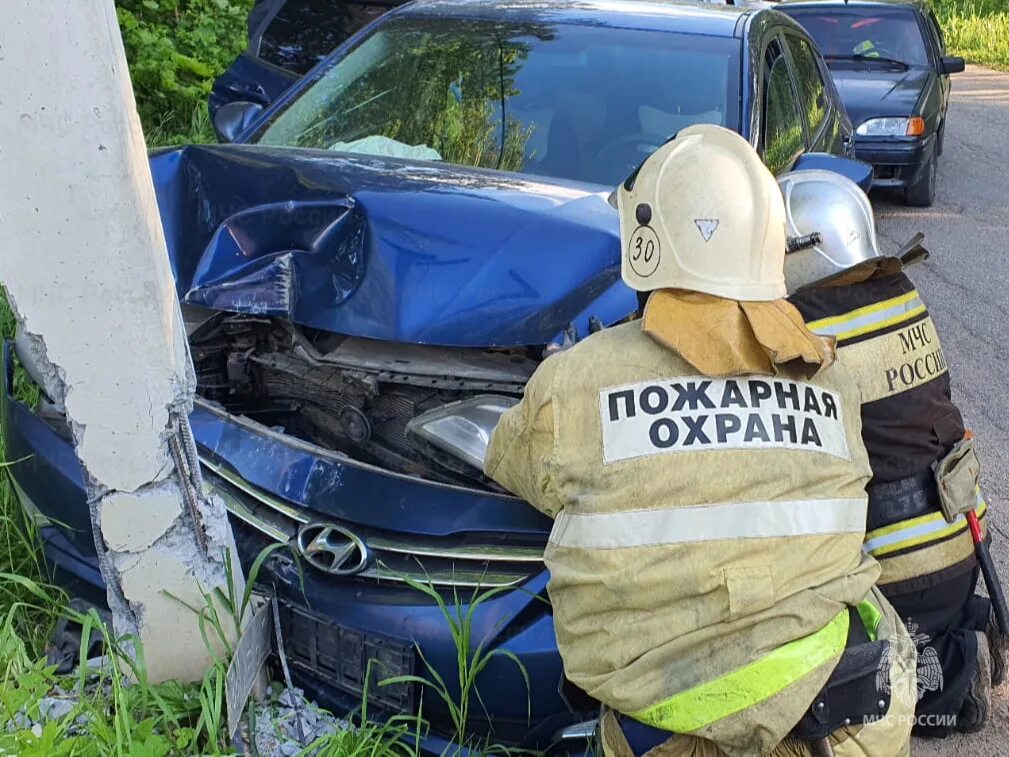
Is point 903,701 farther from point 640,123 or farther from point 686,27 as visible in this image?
point 686,27

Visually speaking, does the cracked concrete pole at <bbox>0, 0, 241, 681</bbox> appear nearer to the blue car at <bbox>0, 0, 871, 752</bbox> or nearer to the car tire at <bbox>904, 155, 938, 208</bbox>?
the blue car at <bbox>0, 0, 871, 752</bbox>

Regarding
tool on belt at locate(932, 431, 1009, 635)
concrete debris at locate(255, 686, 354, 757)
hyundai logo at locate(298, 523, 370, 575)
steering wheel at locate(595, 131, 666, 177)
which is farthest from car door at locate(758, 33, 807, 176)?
concrete debris at locate(255, 686, 354, 757)

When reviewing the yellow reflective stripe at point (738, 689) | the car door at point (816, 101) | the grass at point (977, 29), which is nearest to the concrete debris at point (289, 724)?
the yellow reflective stripe at point (738, 689)

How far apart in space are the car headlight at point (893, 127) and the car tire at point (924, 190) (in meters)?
0.32

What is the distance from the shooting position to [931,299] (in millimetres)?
5707

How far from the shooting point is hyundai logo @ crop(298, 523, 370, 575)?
80.4 inches

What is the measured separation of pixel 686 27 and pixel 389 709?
249 cm

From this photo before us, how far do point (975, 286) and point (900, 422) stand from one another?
4.25 m

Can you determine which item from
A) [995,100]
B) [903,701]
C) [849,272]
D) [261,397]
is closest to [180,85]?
[261,397]

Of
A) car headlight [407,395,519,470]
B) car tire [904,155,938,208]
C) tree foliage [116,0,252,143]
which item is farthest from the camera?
car tire [904,155,938,208]

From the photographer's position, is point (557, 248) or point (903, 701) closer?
point (903, 701)

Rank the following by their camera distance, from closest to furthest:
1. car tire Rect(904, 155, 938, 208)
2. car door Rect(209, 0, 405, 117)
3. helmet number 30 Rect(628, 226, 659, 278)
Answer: helmet number 30 Rect(628, 226, 659, 278) < car door Rect(209, 0, 405, 117) < car tire Rect(904, 155, 938, 208)

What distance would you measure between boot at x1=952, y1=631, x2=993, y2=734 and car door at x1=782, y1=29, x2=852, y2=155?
222cm

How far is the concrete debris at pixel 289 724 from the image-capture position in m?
2.04
